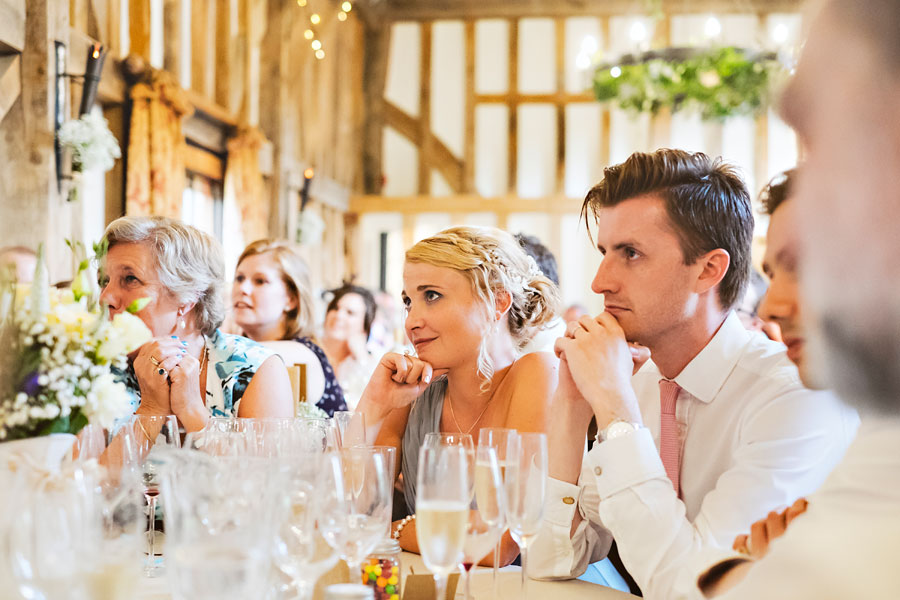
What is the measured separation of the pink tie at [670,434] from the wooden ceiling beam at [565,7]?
9272 millimetres

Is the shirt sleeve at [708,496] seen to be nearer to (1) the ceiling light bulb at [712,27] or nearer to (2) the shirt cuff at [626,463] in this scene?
(2) the shirt cuff at [626,463]

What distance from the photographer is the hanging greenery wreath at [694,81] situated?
6.47 metres

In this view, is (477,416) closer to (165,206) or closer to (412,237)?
(165,206)

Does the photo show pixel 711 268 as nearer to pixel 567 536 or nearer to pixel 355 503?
pixel 567 536

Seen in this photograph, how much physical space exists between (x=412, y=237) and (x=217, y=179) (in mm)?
3675

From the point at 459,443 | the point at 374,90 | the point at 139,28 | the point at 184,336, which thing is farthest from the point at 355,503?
the point at 374,90

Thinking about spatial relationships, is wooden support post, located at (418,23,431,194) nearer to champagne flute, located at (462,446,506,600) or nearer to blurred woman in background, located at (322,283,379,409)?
blurred woman in background, located at (322,283,379,409)

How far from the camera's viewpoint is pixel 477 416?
8.20 ft

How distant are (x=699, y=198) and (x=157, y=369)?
1531 millimetres

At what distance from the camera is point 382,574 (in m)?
1.37

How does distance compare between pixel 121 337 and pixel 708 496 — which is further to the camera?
pixel 708 496

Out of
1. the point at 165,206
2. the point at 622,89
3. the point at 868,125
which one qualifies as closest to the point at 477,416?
the point at 868,125

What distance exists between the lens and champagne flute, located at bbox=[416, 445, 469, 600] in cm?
117

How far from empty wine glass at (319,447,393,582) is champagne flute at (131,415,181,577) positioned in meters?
0.50
